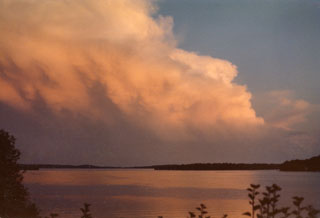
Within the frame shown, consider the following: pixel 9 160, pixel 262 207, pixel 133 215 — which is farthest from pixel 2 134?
pixel 133 215

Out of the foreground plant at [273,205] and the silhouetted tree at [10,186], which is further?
the silhouetted tree at [10,186]

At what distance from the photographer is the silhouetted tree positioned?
3973 mm

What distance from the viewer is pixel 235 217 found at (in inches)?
696

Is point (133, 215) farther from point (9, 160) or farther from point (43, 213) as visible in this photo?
point (9, 160)

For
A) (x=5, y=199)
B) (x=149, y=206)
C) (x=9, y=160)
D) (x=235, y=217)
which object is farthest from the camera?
(x=149, y=206)

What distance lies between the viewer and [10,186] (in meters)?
4.08

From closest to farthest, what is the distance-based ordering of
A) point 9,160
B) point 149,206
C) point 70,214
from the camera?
point 9,160
point 70,214
point 149,206

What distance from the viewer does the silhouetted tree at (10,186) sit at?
397cm

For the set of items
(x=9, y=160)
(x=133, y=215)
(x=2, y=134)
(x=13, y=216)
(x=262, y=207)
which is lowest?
(x=133, y=215)

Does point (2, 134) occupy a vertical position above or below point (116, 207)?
above

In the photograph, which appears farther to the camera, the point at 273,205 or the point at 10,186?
the point at 10,186

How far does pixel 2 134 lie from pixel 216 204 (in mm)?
20752

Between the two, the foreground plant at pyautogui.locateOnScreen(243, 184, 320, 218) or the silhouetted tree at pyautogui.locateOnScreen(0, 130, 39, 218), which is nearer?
the foreground plant at pyautogui.locateOnScreen(243, 184, 320, 218)

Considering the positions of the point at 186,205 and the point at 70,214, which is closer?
the point at 70,214
